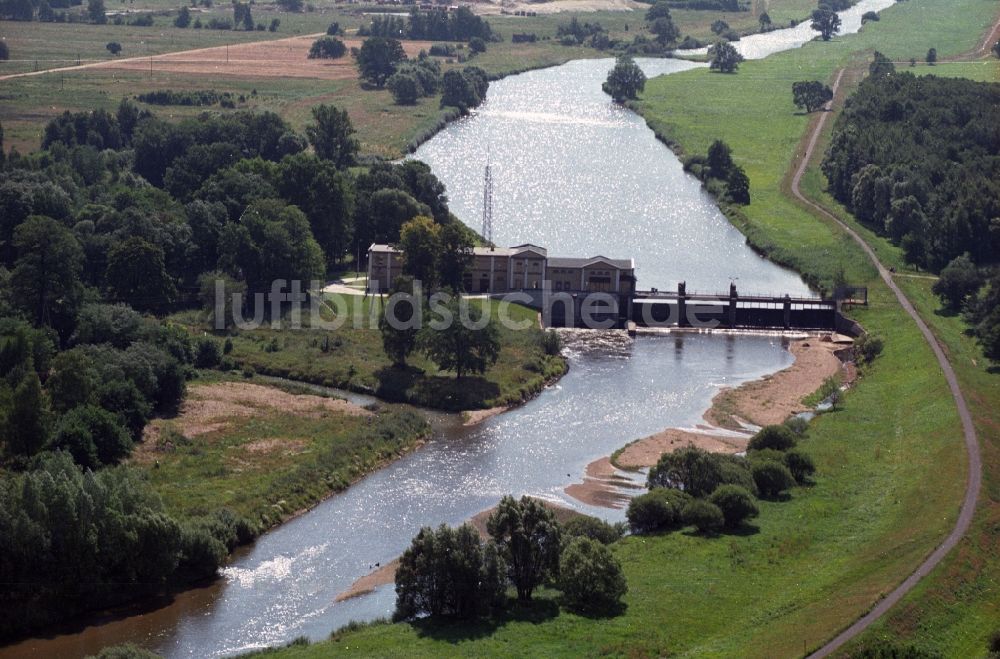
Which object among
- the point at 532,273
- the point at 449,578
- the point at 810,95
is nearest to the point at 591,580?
the point at 449,578

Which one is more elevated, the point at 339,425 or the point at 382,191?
the point at 382,191

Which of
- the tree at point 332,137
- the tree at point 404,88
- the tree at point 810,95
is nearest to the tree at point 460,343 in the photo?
the tree at point 332,137

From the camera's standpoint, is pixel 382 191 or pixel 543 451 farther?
pixel 382 191

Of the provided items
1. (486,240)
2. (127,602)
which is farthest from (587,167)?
(127,602)

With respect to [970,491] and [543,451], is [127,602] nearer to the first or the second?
[543,451]

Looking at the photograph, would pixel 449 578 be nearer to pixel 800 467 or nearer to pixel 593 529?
pixel 593 529

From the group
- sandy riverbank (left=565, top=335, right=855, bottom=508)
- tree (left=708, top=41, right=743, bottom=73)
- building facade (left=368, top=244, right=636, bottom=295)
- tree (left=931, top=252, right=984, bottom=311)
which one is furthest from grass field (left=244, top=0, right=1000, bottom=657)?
tree (left=708, top=41, right=743, bottom=73)
